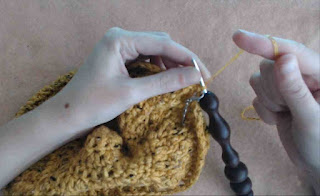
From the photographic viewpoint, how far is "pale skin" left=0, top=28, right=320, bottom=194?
2.04ft

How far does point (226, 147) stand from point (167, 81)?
255mm

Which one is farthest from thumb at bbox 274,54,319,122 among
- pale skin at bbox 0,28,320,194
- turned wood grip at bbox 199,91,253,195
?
turned wood grip at bbox 199,91,253,195

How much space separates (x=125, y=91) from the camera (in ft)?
2.06

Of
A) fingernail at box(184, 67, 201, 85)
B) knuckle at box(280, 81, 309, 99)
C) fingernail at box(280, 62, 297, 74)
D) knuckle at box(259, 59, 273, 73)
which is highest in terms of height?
fingernail at box(184, 67, 201, 85)

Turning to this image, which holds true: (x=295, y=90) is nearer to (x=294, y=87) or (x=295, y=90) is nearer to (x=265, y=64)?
(x=294, y=87)

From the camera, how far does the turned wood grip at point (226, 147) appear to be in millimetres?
674

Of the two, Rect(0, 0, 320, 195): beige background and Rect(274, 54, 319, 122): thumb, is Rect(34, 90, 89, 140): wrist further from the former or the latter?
Rect(274, 54, 319, 122): thumb

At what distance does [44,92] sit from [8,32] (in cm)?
27

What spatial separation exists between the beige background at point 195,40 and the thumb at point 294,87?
0.88 ft

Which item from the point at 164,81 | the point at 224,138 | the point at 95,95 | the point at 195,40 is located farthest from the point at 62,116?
the point at 195,40

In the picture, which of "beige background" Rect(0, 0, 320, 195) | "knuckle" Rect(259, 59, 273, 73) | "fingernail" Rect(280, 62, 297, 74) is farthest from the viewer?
"beige background" Rect(0, 0, 320, 195)

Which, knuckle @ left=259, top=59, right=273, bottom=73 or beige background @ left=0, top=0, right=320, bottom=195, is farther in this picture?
→ beige background @ left=0, top=0, right=320, bottom=195

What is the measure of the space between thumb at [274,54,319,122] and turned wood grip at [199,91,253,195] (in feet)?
0.51

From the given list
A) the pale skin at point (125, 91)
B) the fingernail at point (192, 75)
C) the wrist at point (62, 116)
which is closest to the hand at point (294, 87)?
the pale skin at point (125, 91)
